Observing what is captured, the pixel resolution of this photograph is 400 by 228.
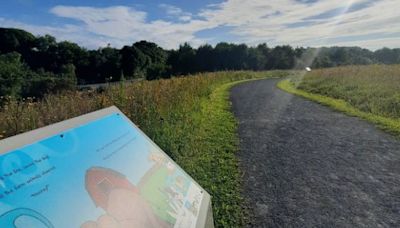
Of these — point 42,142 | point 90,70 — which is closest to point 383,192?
point 42,142

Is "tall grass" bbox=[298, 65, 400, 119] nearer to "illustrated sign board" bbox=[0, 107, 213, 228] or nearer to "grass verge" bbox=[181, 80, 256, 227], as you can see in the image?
"grass verge" bbox=[181, 80, 256, 227]

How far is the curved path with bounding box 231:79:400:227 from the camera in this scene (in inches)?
132

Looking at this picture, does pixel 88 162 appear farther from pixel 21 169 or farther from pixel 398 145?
pixel 398 145

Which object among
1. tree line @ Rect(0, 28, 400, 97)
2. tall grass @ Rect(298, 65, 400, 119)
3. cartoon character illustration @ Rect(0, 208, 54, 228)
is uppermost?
cartoon character illustration @ Rect(0, 208, 54, 228)

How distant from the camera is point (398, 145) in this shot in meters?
5.70

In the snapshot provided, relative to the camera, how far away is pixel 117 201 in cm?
192

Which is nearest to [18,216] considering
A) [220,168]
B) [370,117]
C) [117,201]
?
[117,201]

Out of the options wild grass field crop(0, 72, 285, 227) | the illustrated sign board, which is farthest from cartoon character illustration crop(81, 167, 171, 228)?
wild grass field crop(0, 72, 285, 227)

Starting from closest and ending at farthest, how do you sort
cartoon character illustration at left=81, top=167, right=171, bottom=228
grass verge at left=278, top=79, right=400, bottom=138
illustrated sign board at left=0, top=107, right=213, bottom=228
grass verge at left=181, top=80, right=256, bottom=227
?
1. illustrated sign board at left=0, top=107, right=213, bottom=228
2. cartoon character illustration at left=81, top=167, right=171, bottom=228
3. grass verge at left=181, top=80, right=256, bottom=227
4. grass verge at left=278, top=79, right=400, bottom=138

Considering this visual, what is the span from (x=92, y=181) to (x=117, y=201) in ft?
0.61

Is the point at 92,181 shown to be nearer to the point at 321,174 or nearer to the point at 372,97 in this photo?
the point at 321,174

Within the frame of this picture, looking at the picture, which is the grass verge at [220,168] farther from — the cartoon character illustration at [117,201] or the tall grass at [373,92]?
the tall grass at [373,92]

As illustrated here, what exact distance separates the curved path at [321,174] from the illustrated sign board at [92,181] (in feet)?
3.94

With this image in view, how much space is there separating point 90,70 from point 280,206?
7434 cm
